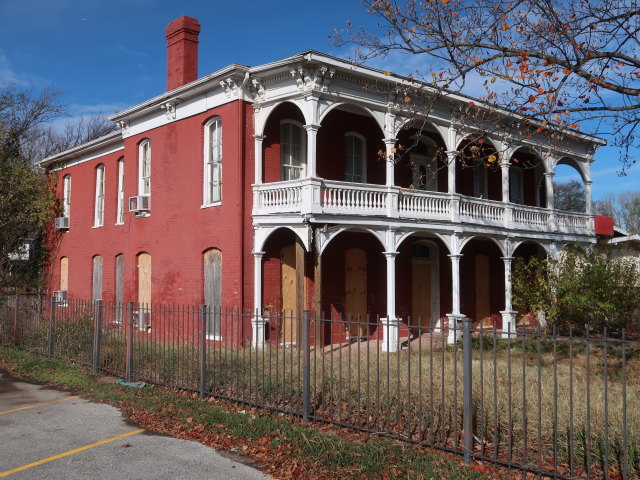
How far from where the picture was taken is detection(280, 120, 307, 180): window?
1662 centimetres

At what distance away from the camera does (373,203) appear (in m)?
15.6

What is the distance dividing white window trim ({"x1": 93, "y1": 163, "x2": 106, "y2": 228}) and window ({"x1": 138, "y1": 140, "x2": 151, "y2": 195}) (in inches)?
141

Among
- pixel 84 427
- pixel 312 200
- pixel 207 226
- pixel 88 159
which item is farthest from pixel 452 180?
pixel 88 159

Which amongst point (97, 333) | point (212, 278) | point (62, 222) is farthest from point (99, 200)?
point (97, 333)

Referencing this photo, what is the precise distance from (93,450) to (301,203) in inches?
329

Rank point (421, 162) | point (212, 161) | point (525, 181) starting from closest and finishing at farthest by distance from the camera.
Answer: point (212, 161) < point (421, 162) < point (525, 181)

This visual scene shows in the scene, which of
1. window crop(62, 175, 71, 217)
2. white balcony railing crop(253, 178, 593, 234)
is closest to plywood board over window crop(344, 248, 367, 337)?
white balcony railing crop(253, 178, 593, 234)

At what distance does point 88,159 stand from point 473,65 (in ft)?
61.0

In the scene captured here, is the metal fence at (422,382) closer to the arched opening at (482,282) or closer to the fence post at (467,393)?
the fence post at (467,393)

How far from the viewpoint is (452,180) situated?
56.5ft

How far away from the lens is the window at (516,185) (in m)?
23.5

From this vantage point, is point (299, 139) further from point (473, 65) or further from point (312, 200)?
point (473, 65)

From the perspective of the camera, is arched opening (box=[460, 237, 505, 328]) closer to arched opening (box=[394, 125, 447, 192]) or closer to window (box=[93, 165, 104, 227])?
arched opening (box=[394, 125, 447, 192])

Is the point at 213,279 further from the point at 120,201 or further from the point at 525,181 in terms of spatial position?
the point at 525,181
